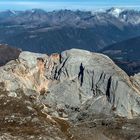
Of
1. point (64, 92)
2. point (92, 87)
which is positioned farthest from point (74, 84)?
point (92, 87)

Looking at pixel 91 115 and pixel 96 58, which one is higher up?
pixel 96 58

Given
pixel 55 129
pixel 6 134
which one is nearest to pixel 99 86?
pixel 55 129

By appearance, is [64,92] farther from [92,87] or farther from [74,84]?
[92,87]

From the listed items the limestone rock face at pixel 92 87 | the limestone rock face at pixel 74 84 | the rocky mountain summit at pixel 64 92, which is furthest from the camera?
the limestone rock face at pixel 92 87

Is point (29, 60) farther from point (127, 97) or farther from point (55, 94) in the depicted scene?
point (127, 97)

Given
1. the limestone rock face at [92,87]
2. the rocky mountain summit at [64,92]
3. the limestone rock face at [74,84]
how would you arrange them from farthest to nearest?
1. the limestone rock face at [92,87]
2. the limestone rock face at [74,84]
3. the rocky mountain summit at [64,92]

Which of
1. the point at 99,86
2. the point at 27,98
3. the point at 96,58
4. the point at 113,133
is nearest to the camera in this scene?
the point at 113,133

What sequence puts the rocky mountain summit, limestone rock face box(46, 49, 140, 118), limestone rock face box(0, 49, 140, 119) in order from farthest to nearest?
limestone rock face box(46, 49, 140, 118), limestone rock face box(0, 49, 140, 119), the rocky mountain summit
